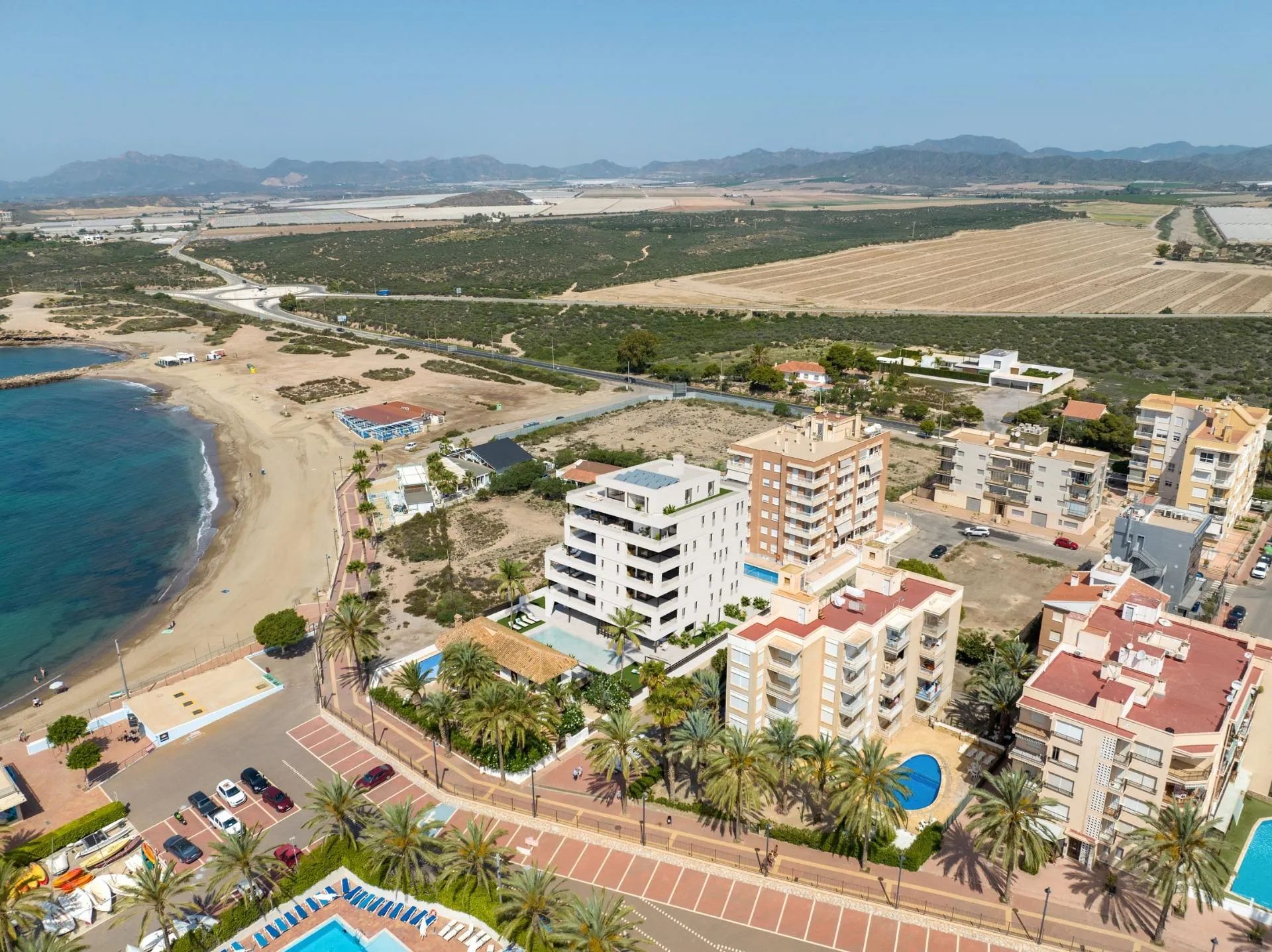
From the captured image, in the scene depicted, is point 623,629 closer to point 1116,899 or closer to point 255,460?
point 1116,899

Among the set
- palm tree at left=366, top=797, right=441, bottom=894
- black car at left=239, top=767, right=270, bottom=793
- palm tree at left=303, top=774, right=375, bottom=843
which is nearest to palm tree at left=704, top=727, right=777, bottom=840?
palm tree at left=366, top=797, right=441, bottom=894

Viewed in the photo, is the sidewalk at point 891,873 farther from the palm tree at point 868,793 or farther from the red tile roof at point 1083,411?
the red tile roof at point 1083,411

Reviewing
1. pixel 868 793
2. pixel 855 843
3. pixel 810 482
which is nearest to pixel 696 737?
pixel 868 793

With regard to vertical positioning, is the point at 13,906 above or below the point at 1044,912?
above

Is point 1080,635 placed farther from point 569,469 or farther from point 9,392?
point 9,392

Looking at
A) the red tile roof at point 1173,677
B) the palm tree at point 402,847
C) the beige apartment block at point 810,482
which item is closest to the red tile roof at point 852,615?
the red tile roof at point 1173,677

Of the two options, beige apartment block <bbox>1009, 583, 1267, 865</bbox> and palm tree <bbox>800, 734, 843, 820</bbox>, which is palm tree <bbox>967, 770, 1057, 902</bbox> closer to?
beige apartment block <bbox>1009, 583, 1267, 865</bbox>

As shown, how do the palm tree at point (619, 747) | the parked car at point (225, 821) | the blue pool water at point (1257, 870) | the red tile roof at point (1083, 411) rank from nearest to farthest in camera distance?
the blue pool water at point (1257, 870) < the palm tree at point (619, 747) < the parked car at point (225, 821) < the red tile roof at point (1083, 411)
